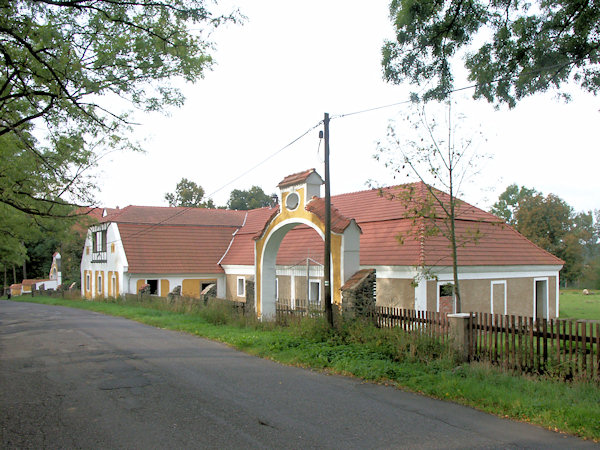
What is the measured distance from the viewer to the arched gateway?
50.5 ft

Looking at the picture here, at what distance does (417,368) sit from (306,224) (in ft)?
27.3

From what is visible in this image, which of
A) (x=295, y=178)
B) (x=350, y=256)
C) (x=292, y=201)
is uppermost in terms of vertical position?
(x=295, y=178)

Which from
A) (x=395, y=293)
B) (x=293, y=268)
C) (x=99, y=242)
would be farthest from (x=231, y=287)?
(x=395, y=293)

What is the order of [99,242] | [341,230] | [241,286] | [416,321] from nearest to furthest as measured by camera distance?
[416,321]
[341,230]
[241,286]
[99,242]

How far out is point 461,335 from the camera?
398 inches

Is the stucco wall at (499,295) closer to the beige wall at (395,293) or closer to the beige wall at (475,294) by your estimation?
the beige wall at (475,294)

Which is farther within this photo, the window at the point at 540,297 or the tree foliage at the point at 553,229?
the tree foliage at the point at 553,229

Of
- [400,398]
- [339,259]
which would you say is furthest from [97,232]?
[400,398]

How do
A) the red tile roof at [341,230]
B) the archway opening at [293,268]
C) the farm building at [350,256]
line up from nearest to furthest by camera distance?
1. the farm building at [350,256]
2. the red tile roof at [341,230]
3. the archway opening at [293,268]

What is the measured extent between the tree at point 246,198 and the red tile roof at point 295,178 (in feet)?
180

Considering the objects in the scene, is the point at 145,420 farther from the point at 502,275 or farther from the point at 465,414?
the point at 502,275

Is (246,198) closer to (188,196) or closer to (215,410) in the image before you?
(188,196)

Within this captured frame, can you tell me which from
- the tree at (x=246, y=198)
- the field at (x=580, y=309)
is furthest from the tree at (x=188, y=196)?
the field at (x=580, y=309)

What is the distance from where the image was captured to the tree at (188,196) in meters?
67.5
